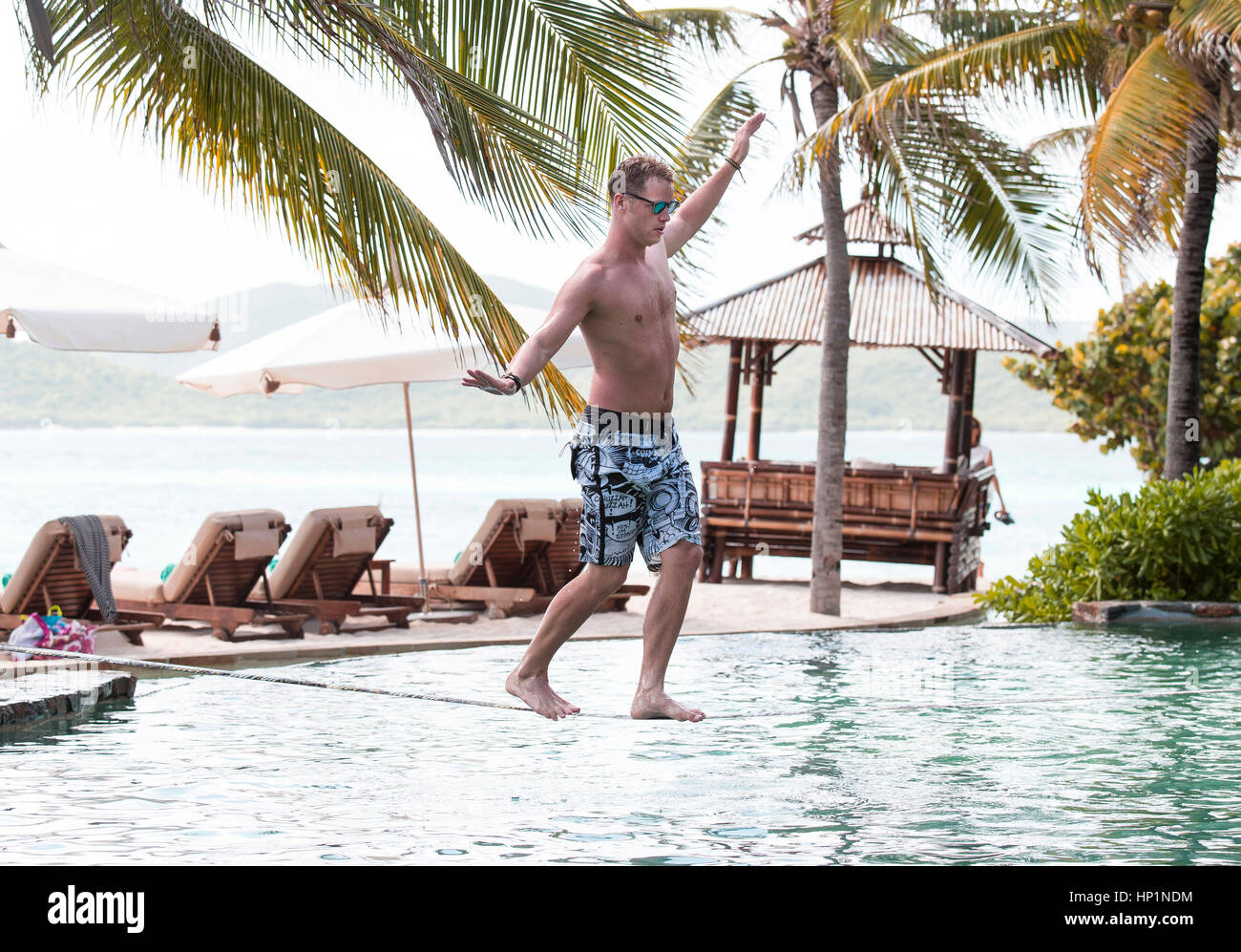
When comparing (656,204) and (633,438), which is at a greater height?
(656,204)

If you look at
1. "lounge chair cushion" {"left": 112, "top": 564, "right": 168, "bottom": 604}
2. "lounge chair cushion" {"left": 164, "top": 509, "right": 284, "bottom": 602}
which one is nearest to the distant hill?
"lounge chair cushion" {"left": 112, "top": 564, "right": 168, "bottom": 604}

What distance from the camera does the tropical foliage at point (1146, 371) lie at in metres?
22.3

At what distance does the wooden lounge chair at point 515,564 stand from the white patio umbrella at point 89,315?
3.04 m

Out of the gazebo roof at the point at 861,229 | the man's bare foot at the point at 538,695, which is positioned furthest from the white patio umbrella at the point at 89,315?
the gazebo roof at the point at 861,229

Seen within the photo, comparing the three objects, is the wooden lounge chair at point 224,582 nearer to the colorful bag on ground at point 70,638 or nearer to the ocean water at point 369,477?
the colorful bag on ground at point 70,638

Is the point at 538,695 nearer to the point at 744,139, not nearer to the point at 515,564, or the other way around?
the point at 744,139

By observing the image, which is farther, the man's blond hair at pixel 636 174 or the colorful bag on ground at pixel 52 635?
the colorful bag on ground at pixel 52 635

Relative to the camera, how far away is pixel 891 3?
1314 centimetres

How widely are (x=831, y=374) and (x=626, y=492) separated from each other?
9.41 meters

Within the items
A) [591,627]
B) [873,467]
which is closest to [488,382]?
[591,627]

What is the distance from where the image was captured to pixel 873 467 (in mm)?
18375

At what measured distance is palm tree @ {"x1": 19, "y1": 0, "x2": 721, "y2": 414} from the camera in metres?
7.46
